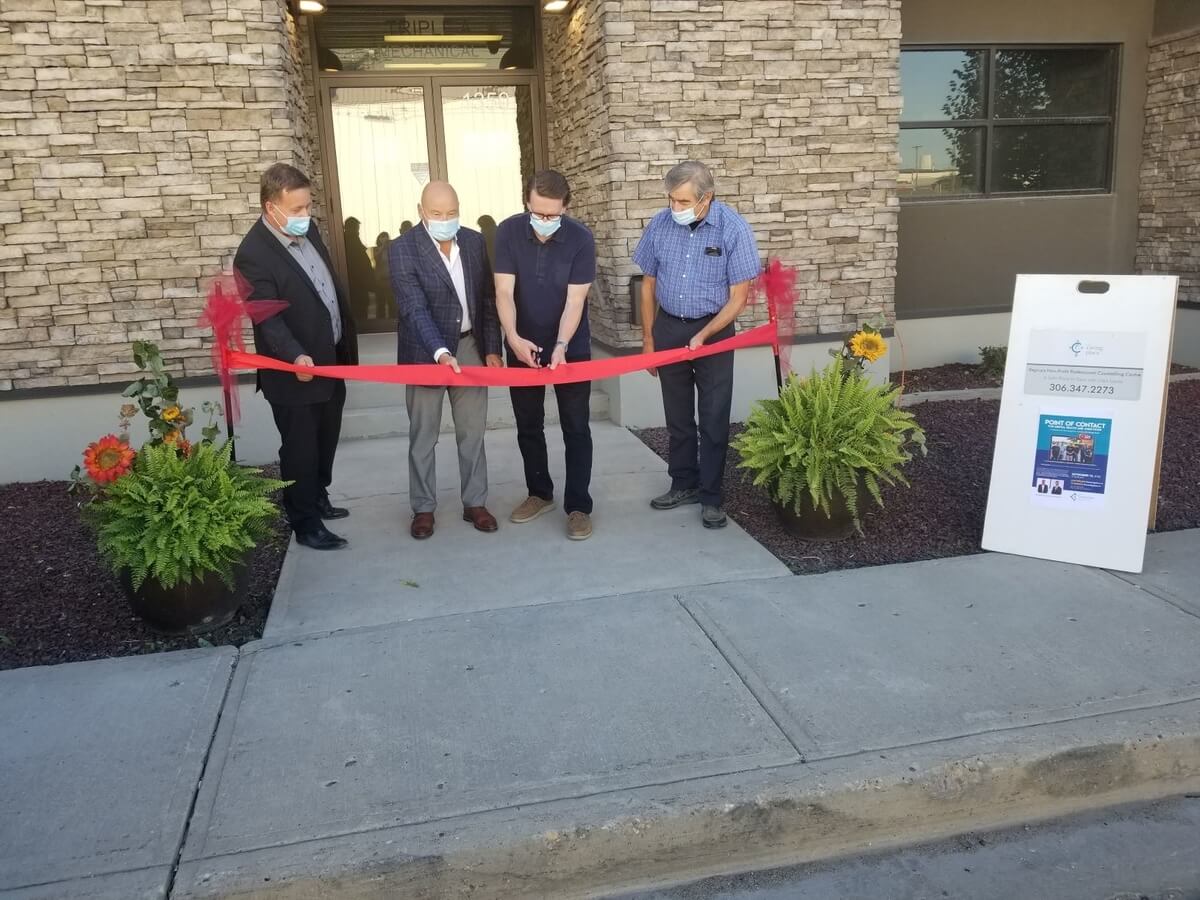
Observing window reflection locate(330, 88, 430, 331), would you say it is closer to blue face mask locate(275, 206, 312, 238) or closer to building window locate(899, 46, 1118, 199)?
building window locate(899, 46, 1118, 199)

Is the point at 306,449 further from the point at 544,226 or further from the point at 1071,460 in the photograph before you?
the point at 1071,460

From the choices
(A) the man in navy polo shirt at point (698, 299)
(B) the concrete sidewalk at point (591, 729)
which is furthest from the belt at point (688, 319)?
(B) the concrete sidewalk at point (591, 729)

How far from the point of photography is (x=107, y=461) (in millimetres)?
4012

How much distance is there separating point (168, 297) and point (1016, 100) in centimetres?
783

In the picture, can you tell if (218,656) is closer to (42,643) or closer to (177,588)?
(177,588)

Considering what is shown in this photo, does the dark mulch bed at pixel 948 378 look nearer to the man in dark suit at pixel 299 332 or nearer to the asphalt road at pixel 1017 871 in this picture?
the man in dark suit at pixel 299 332

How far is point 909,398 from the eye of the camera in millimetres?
7996


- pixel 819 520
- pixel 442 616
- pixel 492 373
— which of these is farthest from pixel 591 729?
pixel 492 373

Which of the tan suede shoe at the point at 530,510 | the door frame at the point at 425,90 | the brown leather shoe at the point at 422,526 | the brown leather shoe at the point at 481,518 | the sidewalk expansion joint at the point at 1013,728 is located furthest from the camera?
the door frame at the point at 425,90

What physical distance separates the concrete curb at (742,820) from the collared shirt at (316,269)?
2.87m

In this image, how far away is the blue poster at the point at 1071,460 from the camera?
4598mm

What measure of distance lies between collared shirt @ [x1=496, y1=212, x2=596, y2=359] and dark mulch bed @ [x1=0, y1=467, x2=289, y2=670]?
6.11 feet

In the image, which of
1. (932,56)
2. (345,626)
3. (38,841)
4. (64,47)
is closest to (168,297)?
(64,47)

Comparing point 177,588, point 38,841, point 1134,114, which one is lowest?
point 38,841
